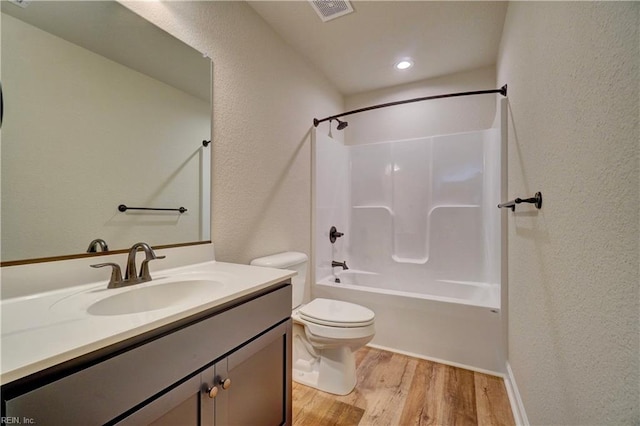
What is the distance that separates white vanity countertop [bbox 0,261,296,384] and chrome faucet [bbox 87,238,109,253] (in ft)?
0.41

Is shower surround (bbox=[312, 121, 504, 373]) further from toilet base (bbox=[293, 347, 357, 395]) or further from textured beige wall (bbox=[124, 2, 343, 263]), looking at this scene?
toilet base (bbox=[293, 347, 357, 395])

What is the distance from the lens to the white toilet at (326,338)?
1488 millimetres

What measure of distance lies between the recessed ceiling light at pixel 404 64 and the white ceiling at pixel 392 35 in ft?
0.15

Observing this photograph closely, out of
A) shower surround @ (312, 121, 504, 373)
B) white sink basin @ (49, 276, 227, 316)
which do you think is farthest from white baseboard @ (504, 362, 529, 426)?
white sink basin @ (49, 276, 227, 316)

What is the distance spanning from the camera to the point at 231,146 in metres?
1.54

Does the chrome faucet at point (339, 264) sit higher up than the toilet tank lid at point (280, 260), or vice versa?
the toilet tank lid at point (280, 260)

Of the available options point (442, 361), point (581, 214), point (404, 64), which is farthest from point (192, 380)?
point (404, 64)

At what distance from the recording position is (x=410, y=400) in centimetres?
151

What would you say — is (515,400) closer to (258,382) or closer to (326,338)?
(326,338)

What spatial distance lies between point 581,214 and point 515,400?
4.26 feet

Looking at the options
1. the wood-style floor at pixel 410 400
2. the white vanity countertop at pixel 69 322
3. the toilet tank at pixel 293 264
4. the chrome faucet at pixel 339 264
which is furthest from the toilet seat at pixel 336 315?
the chrome faucet at pixel 339 264

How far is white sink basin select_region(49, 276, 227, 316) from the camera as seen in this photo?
30.8 inches

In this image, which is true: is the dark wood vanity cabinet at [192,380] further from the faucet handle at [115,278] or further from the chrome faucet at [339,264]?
the chrome faucet at [339,264]

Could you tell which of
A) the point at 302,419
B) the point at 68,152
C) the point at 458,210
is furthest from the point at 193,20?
the point at 458,210
